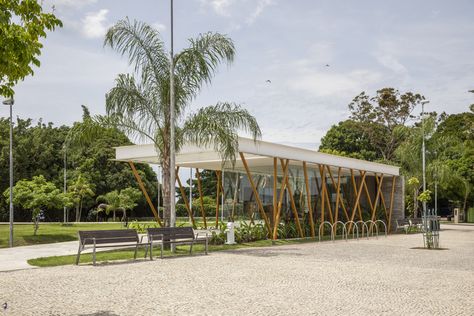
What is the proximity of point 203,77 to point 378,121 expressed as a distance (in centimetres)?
3616

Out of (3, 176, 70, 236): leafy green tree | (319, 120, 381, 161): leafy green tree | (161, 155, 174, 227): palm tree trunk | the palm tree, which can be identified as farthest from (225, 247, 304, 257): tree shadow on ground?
(319, 120, 381, 161): leafy green tree

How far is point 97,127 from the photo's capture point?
1673cm

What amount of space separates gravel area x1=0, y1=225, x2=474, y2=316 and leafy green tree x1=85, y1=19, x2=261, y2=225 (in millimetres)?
4112

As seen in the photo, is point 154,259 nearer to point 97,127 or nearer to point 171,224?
point 171,224

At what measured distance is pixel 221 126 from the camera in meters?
16.9

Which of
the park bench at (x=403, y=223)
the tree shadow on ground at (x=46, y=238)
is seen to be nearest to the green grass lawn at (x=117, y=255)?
the tree shadow on ground at (x=46, y=238)

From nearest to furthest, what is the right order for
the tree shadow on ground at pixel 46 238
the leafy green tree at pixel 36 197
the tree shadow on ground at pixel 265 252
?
1. the tree shadow on ground at pixel 265 252
2. the tree shadow on ground at pixel 46 238
3. the leafy green tree at pixel 36 197

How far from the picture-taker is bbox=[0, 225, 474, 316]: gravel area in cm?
779

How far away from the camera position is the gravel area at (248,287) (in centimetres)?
779

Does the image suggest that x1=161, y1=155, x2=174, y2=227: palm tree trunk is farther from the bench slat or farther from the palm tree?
the palm tree

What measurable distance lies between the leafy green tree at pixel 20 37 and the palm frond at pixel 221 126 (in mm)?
10482

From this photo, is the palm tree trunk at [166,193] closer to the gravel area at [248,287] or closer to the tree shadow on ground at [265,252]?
the tree shadow on ground at [265,252]

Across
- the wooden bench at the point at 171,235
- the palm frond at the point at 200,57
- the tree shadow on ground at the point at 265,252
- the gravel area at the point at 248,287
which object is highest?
the palm frond at the point at 200,57

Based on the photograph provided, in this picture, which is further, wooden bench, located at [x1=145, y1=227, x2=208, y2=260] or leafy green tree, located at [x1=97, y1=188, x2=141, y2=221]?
leafy green tree, located at [x1=97, y1=188, x2=141, y2=221]
